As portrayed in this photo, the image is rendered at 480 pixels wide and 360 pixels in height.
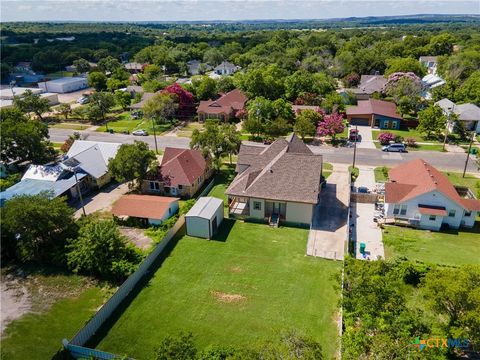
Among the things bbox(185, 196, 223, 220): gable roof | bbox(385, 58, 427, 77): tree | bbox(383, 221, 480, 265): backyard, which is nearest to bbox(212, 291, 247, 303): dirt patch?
bbox(185, 196, 223, 220): gable roof

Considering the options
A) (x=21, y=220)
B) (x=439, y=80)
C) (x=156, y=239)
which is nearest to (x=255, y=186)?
(x=156, y=239)

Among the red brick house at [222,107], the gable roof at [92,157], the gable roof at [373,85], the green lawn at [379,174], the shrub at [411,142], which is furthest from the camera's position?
the gable roof at [373,85]

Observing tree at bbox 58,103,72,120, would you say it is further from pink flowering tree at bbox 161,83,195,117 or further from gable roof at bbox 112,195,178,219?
gable roof at bbox 112,195,178,219

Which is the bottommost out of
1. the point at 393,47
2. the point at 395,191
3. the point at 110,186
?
the point at 110,186

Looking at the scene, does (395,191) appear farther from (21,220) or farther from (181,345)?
(21,220)

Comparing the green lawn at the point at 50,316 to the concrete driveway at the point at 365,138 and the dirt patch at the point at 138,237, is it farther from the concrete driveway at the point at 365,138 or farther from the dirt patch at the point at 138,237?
the concrete driveway at the point at 365,138

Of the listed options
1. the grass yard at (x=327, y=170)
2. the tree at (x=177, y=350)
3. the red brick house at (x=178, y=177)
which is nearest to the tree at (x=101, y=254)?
the tree at (x=177, y=350)

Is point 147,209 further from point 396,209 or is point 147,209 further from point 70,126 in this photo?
point 70,126

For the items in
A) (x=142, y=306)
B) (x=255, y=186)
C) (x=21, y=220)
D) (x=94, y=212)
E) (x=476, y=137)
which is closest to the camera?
(x=142, y=306)
